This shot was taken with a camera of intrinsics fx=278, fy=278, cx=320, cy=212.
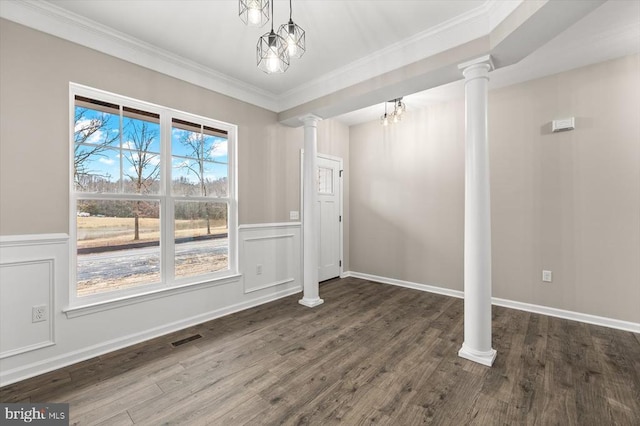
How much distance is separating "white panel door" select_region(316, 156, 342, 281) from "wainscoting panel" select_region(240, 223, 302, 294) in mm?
620

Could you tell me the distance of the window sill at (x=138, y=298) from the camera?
235 cm

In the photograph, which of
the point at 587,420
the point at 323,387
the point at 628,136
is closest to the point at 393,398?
the point at 323,387

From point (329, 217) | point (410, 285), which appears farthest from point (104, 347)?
point (410, 285)

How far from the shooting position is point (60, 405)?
5.98 feet

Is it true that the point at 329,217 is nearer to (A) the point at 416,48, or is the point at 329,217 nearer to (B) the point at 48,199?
(A) the point at 416,48

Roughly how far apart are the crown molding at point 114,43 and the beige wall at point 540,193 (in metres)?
2.78

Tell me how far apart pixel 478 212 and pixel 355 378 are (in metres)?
1.69

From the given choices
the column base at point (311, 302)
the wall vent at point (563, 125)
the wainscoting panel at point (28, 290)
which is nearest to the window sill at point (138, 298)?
the wainscoting panel at point (28, 290)

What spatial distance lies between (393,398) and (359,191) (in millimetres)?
3694

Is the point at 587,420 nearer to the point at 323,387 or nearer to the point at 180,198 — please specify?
the point at 323,387

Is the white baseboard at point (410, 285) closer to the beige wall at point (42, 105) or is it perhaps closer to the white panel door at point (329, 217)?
the white panel door at point (329, 217)

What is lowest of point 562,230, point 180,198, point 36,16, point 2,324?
point 2,324

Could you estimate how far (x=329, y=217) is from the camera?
16.2 ft

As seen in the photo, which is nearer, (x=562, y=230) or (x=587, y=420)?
(x=587, y=420)
